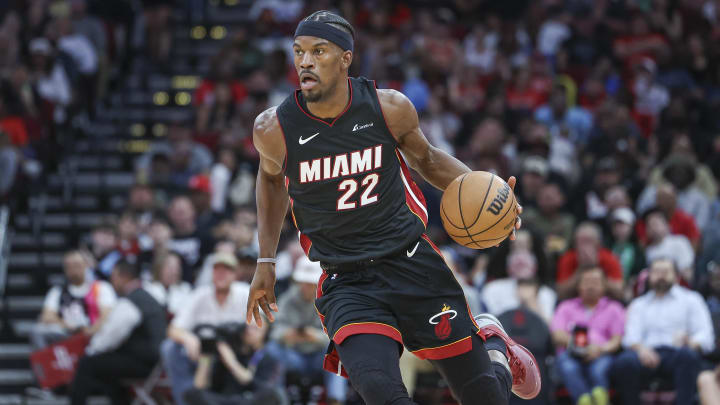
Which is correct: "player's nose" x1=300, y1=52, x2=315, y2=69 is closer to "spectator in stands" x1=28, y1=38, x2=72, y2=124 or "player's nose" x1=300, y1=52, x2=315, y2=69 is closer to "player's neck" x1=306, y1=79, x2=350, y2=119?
"player's neck" x1=306, y1=79, x2=350, y2=119

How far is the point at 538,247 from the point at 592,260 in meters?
0.56

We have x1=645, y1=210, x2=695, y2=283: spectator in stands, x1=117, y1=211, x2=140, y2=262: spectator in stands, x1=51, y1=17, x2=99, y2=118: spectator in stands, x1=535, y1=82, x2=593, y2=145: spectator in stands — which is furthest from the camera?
x1=51, y1=17, x2=99, y2=118: spectator in stands

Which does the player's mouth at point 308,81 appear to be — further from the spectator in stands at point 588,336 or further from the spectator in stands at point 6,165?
the spectator in stands at point 6,165

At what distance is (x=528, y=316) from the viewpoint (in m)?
9.60

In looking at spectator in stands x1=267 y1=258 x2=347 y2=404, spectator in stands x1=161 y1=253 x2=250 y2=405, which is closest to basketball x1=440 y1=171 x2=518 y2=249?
Answer: spectator in stands x1=267 y1=258 x2=347 y2=404

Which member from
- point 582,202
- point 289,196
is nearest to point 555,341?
point 582,202

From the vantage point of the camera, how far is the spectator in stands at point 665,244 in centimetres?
1088

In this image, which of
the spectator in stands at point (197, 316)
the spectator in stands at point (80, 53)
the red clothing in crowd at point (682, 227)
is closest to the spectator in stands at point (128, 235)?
the spectator in stands at point (197, 316)

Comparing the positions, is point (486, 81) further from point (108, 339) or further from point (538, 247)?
point (108, 339)

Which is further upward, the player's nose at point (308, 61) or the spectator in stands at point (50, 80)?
the player's nose at point (308, 61)

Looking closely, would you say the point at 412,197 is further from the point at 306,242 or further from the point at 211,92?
the point at 211,92

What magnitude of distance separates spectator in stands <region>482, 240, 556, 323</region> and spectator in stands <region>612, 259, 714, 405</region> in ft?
3.00

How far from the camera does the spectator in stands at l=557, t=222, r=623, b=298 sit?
33.5 feet

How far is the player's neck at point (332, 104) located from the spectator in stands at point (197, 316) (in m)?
→ 5.06
